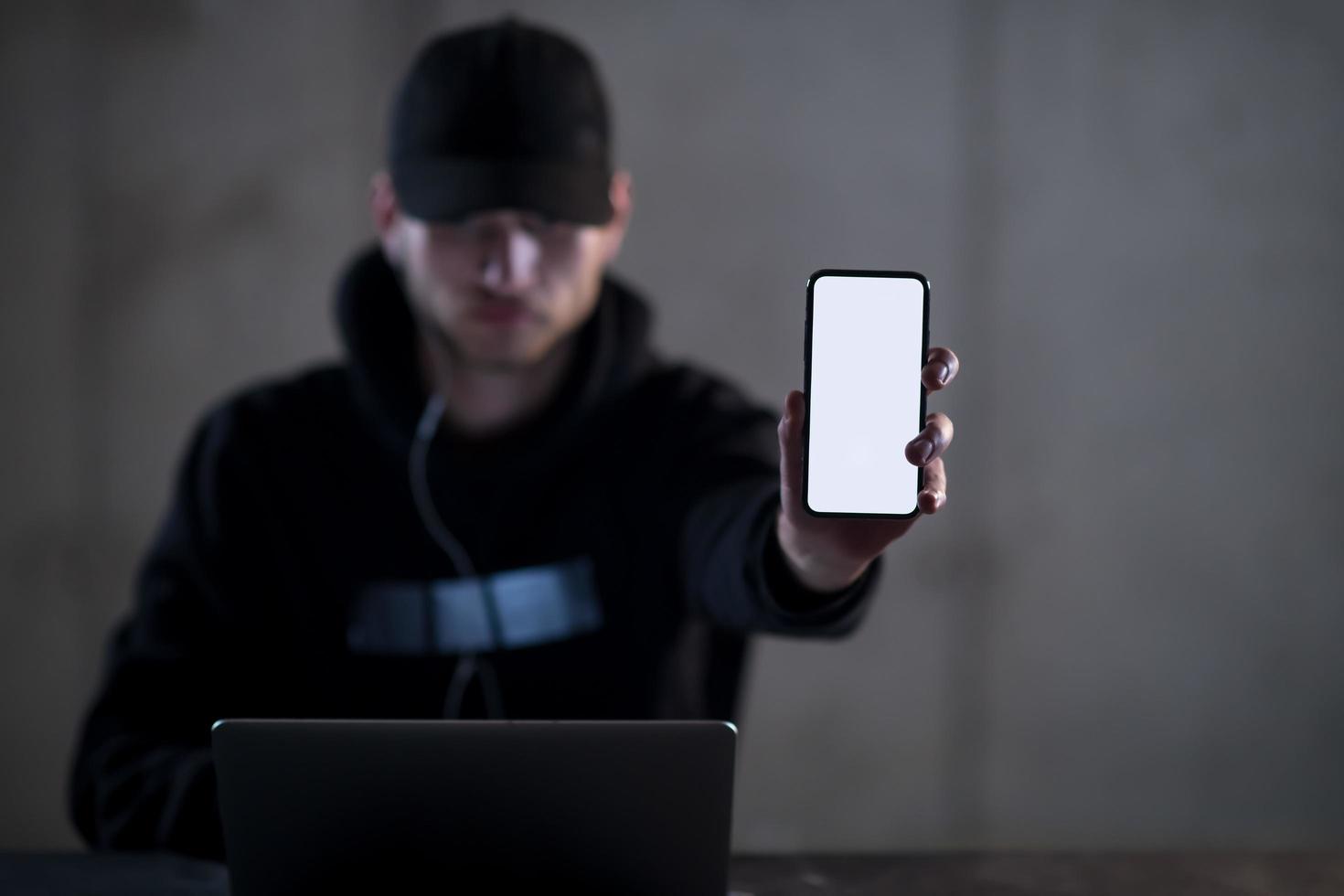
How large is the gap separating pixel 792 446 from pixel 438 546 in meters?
0.89

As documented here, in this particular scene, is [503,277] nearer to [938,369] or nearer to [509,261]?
[509,261]

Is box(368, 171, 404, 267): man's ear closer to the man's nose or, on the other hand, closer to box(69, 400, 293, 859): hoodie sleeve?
the man's nose

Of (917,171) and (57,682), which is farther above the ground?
(917,171)

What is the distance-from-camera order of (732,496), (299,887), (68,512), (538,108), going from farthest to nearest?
1. (68,512)
2. (538,108)
3. (732,496)
4. (299,887)

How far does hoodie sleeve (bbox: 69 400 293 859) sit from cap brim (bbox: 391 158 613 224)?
0.53 metres

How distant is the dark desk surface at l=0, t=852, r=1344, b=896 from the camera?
108 centimetres

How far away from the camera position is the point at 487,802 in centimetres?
81

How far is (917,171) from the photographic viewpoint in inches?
104

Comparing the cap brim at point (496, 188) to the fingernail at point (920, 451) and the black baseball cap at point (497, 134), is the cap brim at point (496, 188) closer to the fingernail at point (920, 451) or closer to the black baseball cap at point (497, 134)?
the black baseball cap at point (497, 134)

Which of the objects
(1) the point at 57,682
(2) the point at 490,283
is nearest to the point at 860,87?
(2) the point at 490,283

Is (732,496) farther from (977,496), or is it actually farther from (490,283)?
(977,496)

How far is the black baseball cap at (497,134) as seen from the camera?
154 cm

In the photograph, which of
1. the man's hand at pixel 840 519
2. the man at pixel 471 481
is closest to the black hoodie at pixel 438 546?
the man at pixel 471 481

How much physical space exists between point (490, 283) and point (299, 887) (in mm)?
967
